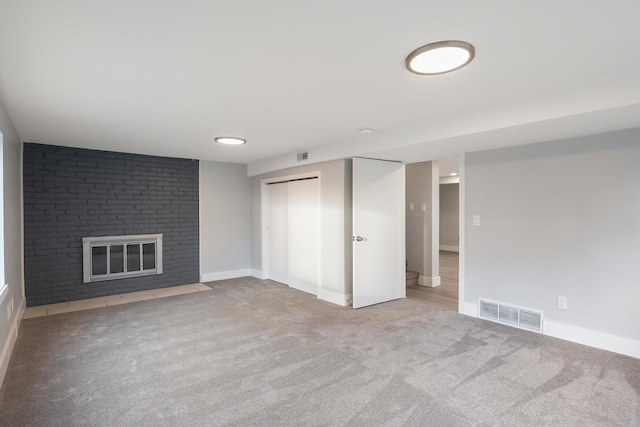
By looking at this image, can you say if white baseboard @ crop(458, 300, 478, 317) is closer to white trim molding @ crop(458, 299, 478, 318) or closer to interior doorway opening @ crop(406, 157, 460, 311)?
white trim molding @ crop(458, 299, 478, 318)

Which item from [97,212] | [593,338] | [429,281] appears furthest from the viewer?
[429,281]

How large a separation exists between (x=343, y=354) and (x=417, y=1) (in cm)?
258

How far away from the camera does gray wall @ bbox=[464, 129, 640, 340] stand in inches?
111

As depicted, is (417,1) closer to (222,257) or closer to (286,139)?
(286,139)

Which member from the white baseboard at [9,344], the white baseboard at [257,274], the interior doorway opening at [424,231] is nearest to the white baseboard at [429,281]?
the interior doorway opening at [424,231]

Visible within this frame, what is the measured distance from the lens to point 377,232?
14.4 feet

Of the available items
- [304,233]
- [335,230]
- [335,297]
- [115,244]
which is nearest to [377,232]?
[335,230]

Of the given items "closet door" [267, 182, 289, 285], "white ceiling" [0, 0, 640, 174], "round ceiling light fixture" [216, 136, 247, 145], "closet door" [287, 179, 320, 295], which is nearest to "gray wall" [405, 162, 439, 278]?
"closet door" [287, 179, 320, 295]

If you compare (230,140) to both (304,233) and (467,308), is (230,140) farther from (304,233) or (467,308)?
(467,308)

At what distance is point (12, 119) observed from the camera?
316 centimetres

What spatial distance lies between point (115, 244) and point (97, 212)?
1.74 feet

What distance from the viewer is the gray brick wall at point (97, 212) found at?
435 cm

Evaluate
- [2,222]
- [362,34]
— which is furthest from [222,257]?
[362,34]

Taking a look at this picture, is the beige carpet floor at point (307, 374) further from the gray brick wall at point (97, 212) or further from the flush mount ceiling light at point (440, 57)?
the flush mount ceiling light at point (440, 57)
